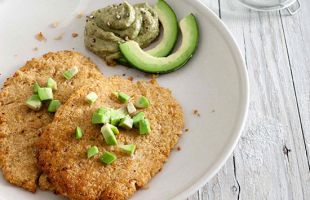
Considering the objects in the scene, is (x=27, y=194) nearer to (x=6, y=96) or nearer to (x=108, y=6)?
(x=6, y=96)

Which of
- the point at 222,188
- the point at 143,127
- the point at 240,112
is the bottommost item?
the point at 222,188

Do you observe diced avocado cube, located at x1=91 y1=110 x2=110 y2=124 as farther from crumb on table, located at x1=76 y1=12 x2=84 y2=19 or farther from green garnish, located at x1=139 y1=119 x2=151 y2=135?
crumb on table, located at x1=76 y1=12 x2=84 y2=19

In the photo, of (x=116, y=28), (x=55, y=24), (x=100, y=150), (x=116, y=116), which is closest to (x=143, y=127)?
(x=116, y=116)

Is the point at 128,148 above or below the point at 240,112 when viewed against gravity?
above

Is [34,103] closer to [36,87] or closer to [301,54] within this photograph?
[36,87]

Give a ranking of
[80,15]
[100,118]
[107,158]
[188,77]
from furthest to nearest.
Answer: [80,15]
[188,77]
[100,118]
[107,158]

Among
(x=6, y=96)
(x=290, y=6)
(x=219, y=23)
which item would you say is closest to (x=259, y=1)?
(x=290, y=6)
